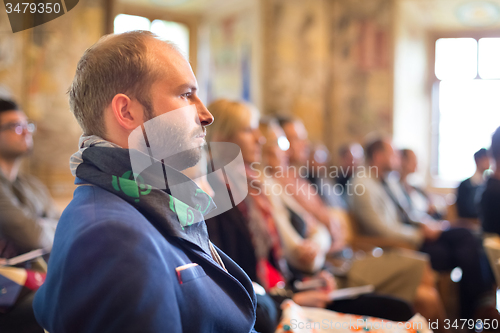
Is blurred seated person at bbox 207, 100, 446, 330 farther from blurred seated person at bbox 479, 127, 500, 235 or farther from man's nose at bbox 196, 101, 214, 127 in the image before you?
blurred seated person at bbox 479, 127, 500, 235

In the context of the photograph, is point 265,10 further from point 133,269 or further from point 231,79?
point 133,269

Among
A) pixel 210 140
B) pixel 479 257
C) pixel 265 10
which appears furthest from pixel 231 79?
pixel 210 140

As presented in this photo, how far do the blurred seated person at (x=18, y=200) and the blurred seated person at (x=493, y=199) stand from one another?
251 centimetres

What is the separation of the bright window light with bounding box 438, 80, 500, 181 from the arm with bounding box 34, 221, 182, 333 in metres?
4.73

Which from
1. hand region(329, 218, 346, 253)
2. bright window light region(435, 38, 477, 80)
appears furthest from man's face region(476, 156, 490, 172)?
bright window light region(435, 38, 477, 80)

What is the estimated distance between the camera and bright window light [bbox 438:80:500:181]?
18.6 feet

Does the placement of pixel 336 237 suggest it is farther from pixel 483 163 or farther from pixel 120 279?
pixel 120 279

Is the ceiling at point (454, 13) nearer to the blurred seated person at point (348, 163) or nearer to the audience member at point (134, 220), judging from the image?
the blurred seated person at point (348, 163)

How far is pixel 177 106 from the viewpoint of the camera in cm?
85

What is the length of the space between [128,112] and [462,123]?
6503 millimetres

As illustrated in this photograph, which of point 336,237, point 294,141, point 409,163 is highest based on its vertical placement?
point 294,141

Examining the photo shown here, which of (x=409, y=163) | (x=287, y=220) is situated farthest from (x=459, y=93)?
(x=287, y=220)

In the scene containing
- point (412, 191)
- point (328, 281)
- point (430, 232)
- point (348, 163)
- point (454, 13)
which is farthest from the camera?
point (454, 13)

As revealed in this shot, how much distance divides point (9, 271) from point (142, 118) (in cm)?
100
